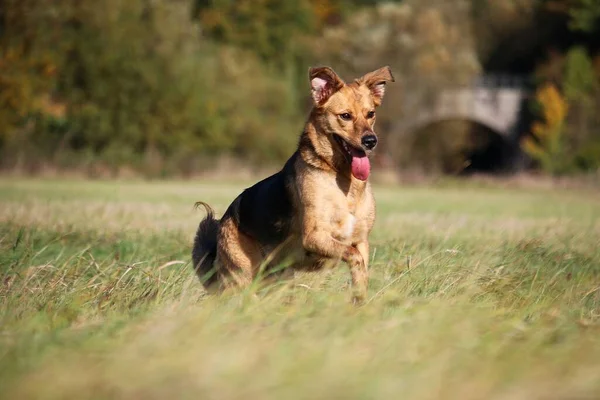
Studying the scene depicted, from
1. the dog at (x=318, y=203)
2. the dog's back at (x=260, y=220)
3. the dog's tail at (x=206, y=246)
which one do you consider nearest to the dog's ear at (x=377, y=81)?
the dog at (x=318, y=203)

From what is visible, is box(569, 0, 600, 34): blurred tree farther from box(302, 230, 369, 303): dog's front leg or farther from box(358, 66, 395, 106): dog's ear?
box(302, 230, 369, 303): dog's front leg

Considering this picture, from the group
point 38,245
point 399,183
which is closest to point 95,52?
point 399,183

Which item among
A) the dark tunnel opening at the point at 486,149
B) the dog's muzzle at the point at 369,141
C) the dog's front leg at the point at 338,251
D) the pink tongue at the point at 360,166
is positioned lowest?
the dark tunnel opening at the point at 486,149

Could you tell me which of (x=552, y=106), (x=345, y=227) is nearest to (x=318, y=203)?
(x=345, y=227)

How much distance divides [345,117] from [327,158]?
1.03 feet

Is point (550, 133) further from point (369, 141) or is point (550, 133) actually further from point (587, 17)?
point (369, 141)

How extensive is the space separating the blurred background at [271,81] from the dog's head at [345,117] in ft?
79.4

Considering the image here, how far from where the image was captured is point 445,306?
426cm

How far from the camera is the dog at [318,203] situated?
5.76 meters

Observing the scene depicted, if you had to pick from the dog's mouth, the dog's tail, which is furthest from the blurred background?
the dog's mouth

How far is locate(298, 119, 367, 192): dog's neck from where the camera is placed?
596 cm

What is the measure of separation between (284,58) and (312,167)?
4360 cm

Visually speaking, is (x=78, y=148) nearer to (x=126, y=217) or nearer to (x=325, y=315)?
(x=126, y=217)

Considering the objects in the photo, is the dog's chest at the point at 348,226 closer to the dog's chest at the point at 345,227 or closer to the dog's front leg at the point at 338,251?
the dog's chest at the point at 345,227
